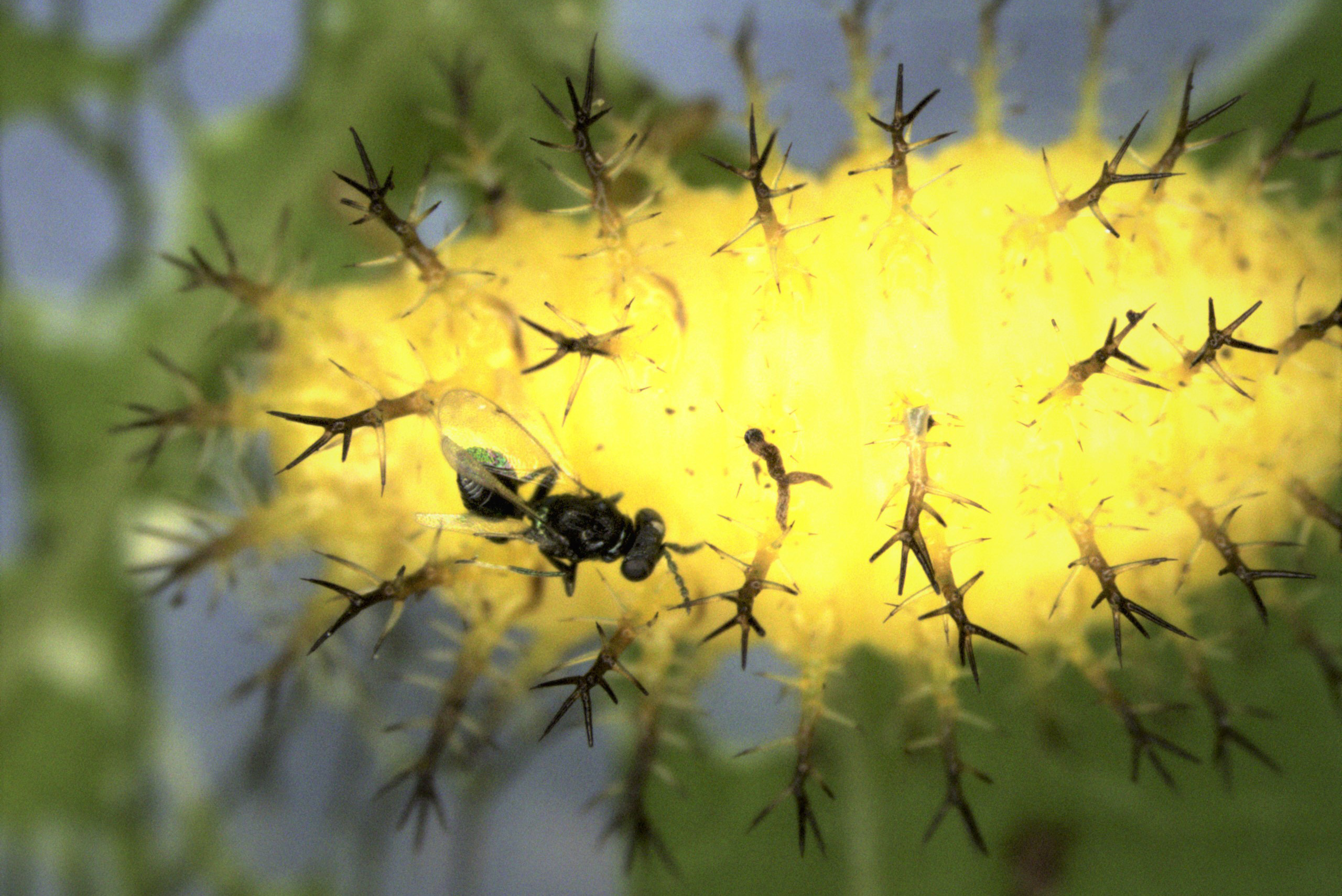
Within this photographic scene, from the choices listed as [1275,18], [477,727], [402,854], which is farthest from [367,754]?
[1275,18]

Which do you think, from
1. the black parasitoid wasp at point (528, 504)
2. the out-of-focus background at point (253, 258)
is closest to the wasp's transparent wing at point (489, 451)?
the black parasitoid wasp at point (528, 504)

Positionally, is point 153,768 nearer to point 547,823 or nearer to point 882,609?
point 547,823

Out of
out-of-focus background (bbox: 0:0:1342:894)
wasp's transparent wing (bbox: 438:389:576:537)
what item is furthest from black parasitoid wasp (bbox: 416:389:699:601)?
out-of-focus background (bbox: 0:0:1342:894)

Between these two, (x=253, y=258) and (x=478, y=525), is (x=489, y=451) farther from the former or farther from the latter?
(x=253, y=258)

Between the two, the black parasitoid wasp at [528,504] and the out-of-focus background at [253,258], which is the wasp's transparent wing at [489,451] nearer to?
the black parasitoid wasp at [528,504]

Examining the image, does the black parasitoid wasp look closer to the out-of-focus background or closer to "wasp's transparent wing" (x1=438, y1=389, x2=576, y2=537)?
"wasp's transparent wing" (x1=438, y1=389, x2=576, y2=537)

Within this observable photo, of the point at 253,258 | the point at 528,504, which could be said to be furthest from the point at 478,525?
the point at 253,258
